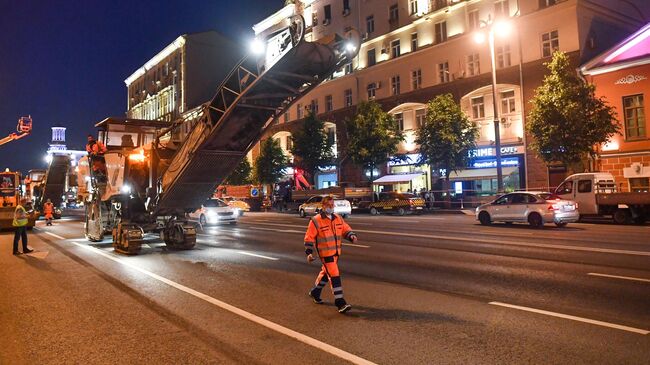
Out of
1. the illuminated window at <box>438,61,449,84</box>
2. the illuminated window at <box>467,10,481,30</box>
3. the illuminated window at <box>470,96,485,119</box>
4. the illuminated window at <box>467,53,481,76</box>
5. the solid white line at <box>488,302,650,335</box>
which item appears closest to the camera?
the solid white line at <box>488,302,650,335</box>

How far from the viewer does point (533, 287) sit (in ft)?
26.7

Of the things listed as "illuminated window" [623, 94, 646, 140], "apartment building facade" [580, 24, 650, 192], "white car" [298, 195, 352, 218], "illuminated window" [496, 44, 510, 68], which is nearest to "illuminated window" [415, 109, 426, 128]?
"illuminated window" [496, 44, 510, 68]

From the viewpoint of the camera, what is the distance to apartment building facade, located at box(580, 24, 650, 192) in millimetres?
27641

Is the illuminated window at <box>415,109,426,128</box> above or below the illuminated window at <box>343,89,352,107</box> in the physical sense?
below

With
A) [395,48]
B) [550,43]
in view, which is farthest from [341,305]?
[395,48]

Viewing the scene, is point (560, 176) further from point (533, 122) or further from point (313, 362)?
point (313, 362)

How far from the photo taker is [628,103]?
93.6ft

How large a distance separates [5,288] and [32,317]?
2.92 metres

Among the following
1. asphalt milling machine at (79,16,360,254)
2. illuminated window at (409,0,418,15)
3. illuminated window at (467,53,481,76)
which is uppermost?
illuminated window at (409,0,418,15)

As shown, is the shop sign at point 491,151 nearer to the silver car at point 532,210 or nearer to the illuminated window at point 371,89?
the illuminated window at point 371,89

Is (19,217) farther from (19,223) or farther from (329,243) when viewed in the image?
(329,243)

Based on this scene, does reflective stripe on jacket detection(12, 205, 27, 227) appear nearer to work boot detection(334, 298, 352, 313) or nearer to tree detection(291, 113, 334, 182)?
work boot detection(334, 298, 352, 313)

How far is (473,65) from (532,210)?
66.9 ft

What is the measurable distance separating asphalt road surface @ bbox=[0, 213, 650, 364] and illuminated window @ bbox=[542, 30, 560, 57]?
23.4 meters
